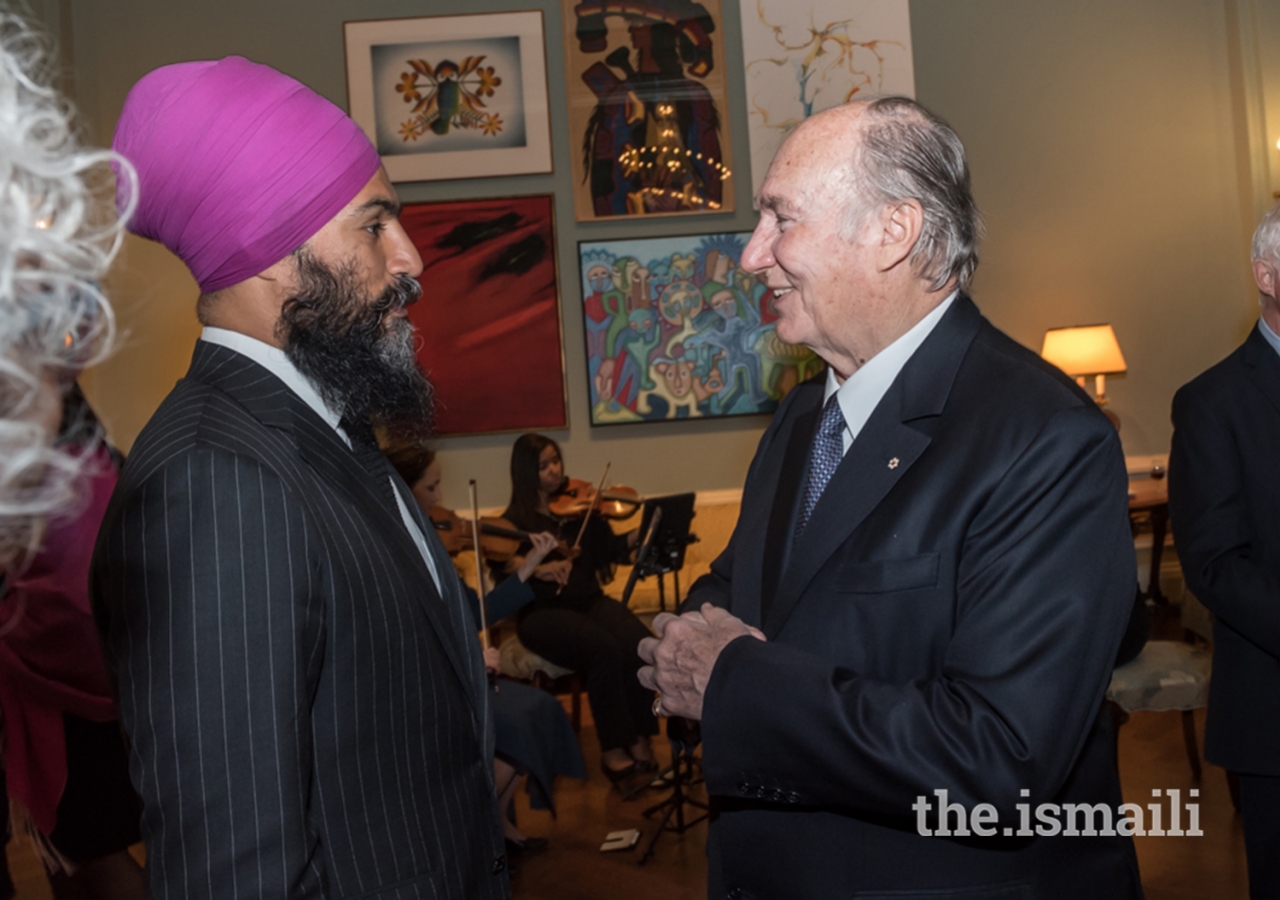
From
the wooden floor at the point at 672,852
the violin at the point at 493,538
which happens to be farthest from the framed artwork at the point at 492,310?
the wooden floor at the point at 672,852

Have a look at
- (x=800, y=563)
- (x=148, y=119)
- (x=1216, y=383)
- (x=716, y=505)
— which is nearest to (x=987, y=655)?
(x=800, y=563)

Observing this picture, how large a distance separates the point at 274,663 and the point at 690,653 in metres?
0.58

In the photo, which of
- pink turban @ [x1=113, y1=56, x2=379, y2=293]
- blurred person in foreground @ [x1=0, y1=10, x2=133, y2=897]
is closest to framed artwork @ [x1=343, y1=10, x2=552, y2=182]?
pink turban @ [x1=113, y1=56, x2=379, y2=293]

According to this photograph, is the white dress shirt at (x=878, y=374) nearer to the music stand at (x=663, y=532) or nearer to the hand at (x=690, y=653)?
the hand at (x=690, y=653)

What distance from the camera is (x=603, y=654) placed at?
5.08m

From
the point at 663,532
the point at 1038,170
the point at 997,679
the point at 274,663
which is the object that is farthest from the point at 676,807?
the point at 1038,170

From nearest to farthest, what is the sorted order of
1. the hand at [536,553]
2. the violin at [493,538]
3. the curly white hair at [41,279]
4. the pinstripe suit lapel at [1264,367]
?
the curly white hair at [41,279] → the pinstripe suit lapel at [1264,367] → the hand at [536,553] → the violin at [493,538]

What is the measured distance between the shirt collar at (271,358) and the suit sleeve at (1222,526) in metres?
1.99

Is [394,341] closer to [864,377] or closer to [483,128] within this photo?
[864,377]

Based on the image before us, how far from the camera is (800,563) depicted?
1424 mm

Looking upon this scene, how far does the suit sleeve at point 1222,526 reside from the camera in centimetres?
228

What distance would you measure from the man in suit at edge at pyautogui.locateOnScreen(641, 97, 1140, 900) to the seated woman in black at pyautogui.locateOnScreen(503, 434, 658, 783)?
3489mm

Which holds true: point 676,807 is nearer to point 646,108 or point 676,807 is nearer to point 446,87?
point 646,108

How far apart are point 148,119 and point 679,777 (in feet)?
11.0
